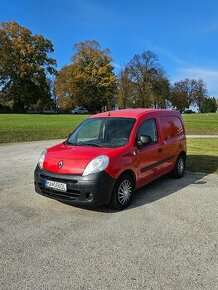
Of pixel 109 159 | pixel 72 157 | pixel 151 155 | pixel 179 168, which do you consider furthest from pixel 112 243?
pixel 179 168

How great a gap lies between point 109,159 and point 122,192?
0.67m

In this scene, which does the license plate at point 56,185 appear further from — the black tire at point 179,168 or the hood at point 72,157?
the black tire at point 179,168

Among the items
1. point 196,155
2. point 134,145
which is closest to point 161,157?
point 134,145

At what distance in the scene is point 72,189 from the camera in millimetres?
5613

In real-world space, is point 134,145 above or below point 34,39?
below

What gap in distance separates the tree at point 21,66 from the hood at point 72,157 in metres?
56.2

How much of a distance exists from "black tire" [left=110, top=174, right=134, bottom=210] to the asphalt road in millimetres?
135

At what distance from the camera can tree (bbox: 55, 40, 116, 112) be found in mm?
70188

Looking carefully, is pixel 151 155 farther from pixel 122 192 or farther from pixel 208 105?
pixel 208 105

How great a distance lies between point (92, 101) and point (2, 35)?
21.9m

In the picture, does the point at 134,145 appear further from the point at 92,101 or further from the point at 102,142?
the point at 92,101

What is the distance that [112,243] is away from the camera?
4.54m

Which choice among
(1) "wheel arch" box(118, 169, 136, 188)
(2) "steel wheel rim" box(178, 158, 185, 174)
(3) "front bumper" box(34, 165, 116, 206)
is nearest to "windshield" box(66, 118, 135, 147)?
(1) "wheel arch" box(118, 169, 136, 188)

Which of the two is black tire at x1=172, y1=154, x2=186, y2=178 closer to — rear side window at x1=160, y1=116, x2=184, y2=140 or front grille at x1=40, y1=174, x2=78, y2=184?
rear side window at x1=160, y1=116, x2=184, y2=140
